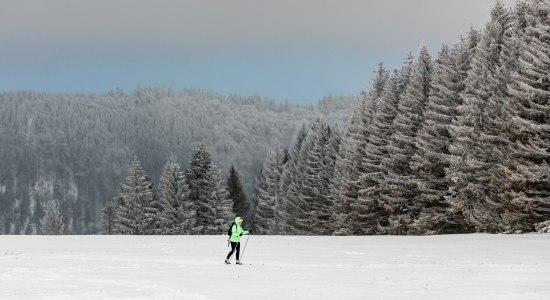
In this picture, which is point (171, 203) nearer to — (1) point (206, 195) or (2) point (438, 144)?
(1) point (206, 195)

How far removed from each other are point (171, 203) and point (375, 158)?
26086 mm

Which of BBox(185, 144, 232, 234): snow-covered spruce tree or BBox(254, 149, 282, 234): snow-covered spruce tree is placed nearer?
BBox(185, 144, 232, 234): snow-covered spruce tree

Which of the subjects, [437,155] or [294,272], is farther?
[437,155]

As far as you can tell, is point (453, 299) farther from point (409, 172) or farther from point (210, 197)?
point (210, 197)

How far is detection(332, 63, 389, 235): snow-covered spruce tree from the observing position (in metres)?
54.2

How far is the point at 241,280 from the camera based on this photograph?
19250 mm

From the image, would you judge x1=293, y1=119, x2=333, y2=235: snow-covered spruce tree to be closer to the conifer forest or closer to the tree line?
the conifer forest

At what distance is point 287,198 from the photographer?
71.0 meters

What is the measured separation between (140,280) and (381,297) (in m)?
6.87

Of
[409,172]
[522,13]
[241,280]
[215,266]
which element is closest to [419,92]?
[409,172]

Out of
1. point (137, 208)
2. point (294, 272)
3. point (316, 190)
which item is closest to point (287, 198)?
point (316, 190)

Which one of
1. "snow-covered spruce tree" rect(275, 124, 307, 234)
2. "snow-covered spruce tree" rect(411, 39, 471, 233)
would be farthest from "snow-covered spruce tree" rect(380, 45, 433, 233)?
"snow-covered spruce tree" rect(275, 124, 307, 234)

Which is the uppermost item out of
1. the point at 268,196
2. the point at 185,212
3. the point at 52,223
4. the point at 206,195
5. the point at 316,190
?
the point at 316,190

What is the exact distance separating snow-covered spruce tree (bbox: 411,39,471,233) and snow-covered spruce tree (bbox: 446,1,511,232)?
2.11 m
